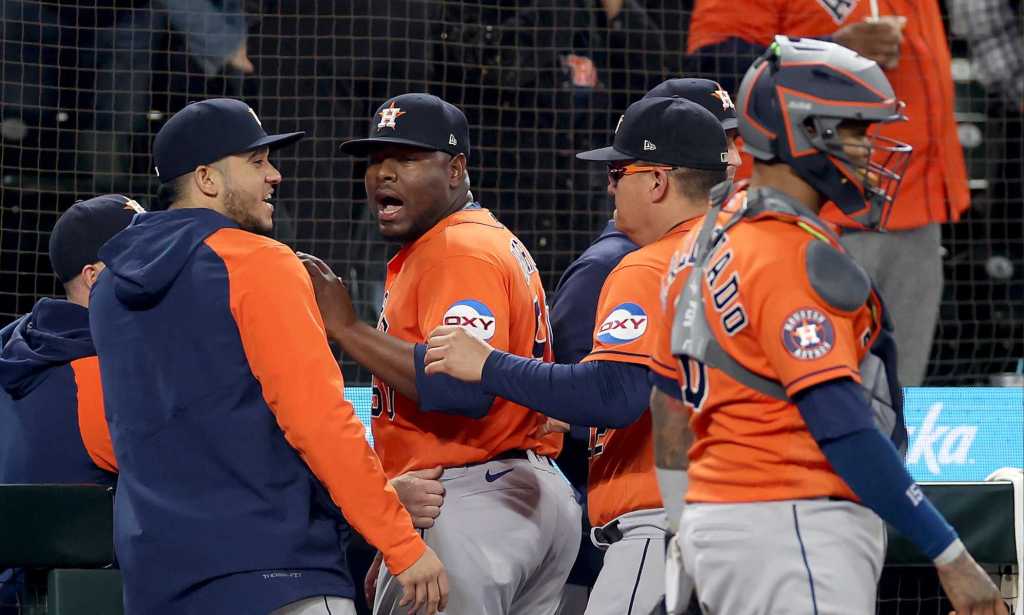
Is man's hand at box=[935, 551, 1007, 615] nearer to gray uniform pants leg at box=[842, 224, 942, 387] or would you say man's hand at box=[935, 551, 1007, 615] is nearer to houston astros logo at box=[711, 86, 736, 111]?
houston astros logo at box=[711, 86, 736, 111]

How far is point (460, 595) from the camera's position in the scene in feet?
11.2

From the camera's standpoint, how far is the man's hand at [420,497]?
11.1ft

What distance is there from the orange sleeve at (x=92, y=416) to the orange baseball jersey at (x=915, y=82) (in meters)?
3.02

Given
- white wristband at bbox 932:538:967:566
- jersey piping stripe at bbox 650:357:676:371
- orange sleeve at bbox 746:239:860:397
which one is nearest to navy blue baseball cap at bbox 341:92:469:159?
jersey piping stripe at bbox 650:357:676:371

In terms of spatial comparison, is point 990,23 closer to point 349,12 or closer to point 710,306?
point 349,12

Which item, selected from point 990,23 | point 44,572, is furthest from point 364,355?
point 990,23

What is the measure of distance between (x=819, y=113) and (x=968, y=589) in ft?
2.80

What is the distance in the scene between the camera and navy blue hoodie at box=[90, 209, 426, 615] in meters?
2.96

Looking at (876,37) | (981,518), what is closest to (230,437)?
(981,518)

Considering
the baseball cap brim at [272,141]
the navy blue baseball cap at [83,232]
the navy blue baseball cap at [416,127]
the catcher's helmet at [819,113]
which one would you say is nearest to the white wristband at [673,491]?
the catcher's helmet at [819,113]

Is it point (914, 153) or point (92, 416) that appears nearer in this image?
point (92, 416)

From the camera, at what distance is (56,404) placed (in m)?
3.80

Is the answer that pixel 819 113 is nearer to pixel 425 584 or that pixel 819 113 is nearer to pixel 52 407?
pixel 425 584

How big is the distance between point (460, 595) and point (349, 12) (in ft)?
13.1
